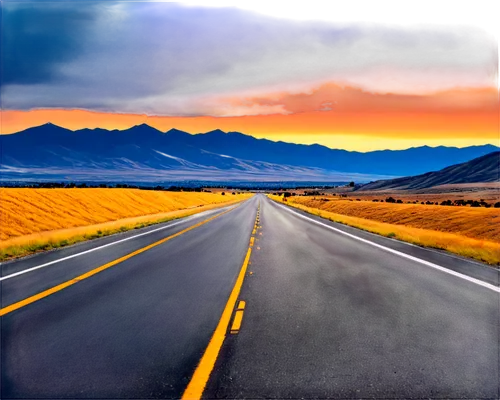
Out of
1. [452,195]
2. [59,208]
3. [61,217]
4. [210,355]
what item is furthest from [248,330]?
[452,195]

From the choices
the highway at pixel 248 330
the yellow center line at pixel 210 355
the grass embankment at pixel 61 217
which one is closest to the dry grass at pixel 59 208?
the grass embankment at pixel 61 217

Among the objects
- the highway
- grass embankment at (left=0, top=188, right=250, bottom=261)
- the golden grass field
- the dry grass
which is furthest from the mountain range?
the highway

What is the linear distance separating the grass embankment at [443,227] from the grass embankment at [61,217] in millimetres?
13143

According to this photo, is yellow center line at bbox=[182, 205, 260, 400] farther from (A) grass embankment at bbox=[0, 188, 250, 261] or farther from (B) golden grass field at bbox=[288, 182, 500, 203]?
(B) golden grass field at bbox=[288, 182, 500, 203]

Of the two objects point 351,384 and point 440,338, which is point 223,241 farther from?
point 351,384

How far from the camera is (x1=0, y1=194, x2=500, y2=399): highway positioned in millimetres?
4465

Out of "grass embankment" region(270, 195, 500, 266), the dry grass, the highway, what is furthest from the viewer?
the dry grass

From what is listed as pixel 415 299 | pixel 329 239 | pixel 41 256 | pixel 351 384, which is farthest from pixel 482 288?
pixel 41 256

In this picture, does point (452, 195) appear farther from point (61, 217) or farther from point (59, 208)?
point (61, 217)

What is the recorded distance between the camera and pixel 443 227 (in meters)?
28.2

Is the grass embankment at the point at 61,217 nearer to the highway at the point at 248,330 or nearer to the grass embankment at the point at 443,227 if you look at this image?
the highway at the point at 248,330

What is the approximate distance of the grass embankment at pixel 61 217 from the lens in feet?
58.5

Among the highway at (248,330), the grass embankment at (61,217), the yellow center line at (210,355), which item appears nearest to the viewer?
the yellow center line at (210,355)

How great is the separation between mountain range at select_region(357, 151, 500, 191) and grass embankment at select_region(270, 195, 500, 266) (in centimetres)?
12833
